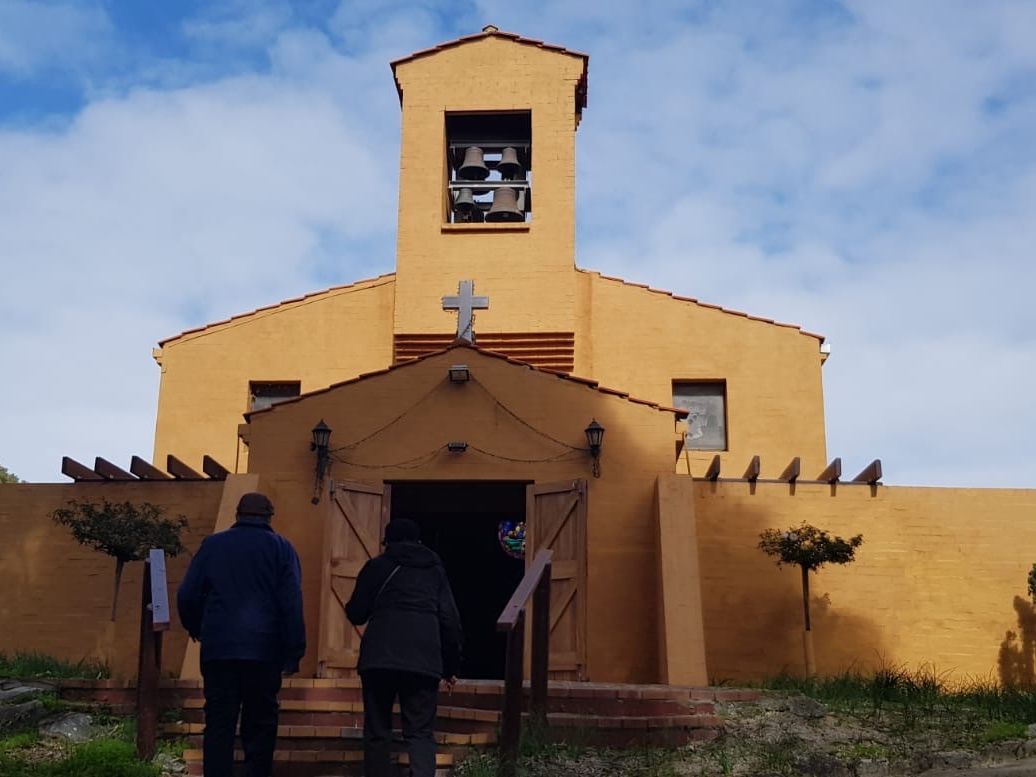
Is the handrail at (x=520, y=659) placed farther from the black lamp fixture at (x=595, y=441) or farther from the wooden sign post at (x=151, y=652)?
the black lamp fixture at (x=595, y=441)

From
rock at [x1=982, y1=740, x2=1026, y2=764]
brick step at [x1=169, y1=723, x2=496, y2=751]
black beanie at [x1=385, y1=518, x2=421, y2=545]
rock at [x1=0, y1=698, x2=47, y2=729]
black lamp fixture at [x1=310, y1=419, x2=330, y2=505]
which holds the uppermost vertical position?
black lamp fixture at [x1=310, y1=419, x2=330, y2=505]

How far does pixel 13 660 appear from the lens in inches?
539

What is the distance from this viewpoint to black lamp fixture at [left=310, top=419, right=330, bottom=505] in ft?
42.7

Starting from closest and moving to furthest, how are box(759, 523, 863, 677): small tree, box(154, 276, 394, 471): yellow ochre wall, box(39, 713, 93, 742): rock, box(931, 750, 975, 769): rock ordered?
box(931, 750, 975, 769): rock → box(39, 713, 93, 742): rock → box(759, 523, 863, 677): small tree → box(154, 276, 394, 471): yellow ochre wall

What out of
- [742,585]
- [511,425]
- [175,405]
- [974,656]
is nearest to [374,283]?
[175,405]

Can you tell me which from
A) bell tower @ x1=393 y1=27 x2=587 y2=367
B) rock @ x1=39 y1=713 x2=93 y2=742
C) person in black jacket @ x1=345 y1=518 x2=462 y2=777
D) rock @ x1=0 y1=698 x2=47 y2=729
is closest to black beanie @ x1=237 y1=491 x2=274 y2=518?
person in black jacket @ x1=345 y1=518 x2=462 y2=777

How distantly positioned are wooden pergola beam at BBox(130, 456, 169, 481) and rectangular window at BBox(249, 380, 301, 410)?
276 cm

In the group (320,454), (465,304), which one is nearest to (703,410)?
(465,304)

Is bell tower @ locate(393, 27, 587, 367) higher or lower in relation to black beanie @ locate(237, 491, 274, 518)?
higher

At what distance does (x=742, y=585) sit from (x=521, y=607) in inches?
261

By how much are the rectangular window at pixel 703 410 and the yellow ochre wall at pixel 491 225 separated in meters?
1.96

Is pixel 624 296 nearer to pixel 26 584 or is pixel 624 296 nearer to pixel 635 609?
pixel 635 609

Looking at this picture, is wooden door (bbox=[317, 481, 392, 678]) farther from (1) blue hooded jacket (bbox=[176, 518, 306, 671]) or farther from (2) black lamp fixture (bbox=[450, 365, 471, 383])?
(1) blue hooded jacket (bbox=[176, 518, 306, 671])

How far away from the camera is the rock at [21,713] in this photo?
920 cm
